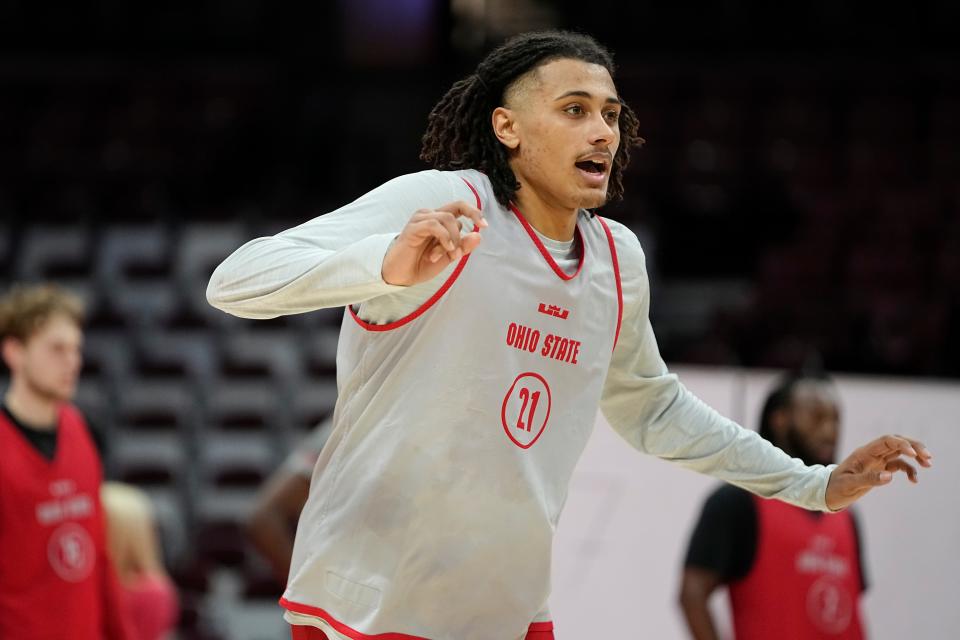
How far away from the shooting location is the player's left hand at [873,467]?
9.09 ft

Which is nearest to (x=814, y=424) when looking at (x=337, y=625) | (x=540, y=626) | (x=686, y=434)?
(x=686, y=434)

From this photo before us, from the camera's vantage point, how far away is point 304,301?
2359 millimetres

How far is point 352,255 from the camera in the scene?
229 cm

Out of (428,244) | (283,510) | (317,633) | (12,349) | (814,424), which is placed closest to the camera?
(428,244)

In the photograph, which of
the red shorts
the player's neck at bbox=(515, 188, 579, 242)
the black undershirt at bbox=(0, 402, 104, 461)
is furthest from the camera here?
the black undershirt at bbox=(0, 402, 104, 461)

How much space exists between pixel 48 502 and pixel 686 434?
8.47 ft

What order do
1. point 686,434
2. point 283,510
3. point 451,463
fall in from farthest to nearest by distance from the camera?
point 283,510 < point 686,434 < point 451,463

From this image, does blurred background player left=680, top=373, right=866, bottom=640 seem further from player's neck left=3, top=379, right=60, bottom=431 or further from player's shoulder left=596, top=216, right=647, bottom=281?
player's neck left=3, top=379, right=60, bottom=431

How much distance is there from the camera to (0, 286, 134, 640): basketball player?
4625 mm

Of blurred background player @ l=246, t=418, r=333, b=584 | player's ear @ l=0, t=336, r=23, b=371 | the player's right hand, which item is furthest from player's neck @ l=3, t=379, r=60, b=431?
the player's right hand

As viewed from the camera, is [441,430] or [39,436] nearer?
[441,430]

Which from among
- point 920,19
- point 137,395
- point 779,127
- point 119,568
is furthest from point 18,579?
point 920,19

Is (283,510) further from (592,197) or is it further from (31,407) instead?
(592,197)

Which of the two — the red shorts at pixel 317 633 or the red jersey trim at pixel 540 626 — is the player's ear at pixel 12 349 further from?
the red jersey trim at pixel 540 626
